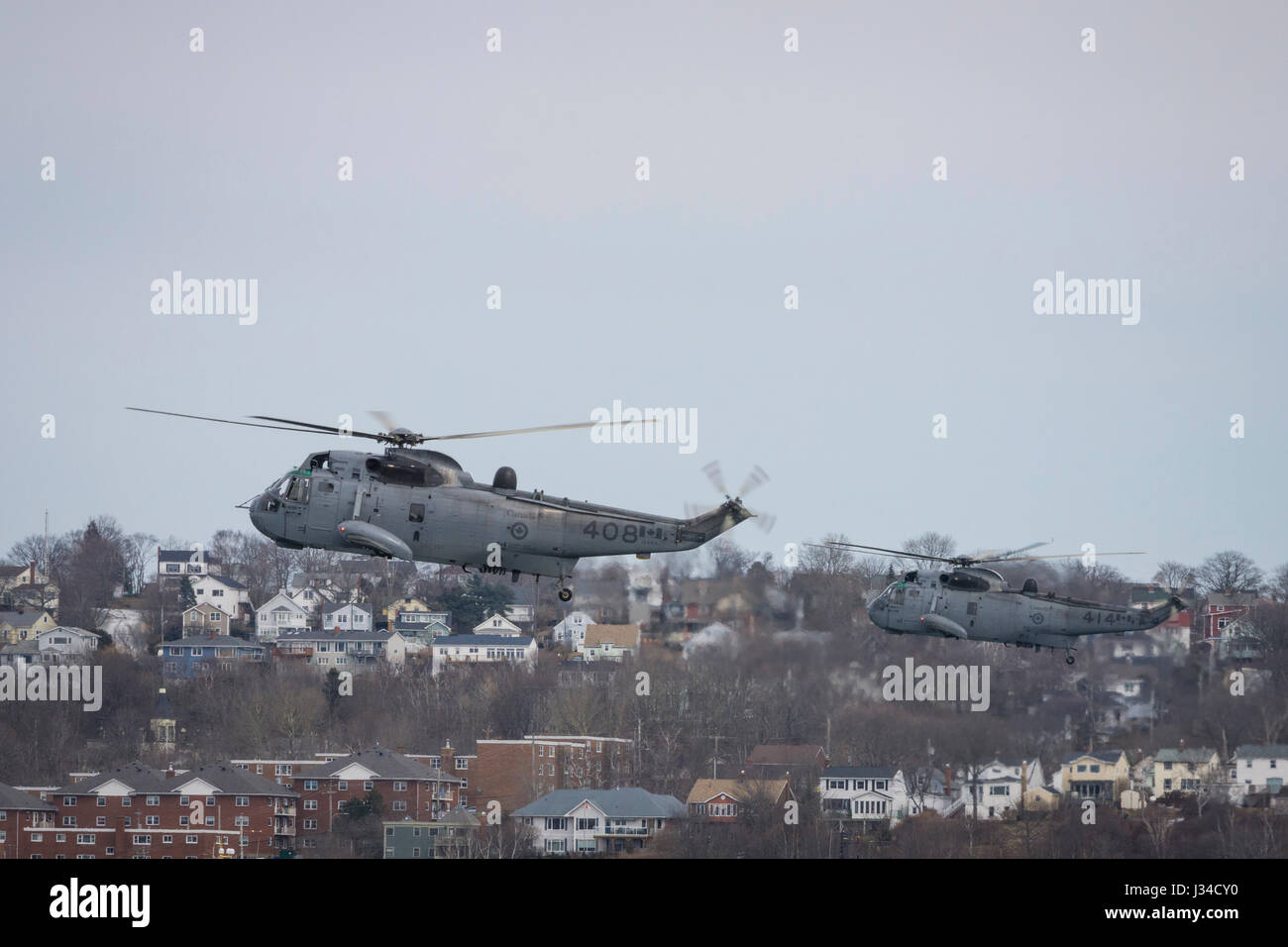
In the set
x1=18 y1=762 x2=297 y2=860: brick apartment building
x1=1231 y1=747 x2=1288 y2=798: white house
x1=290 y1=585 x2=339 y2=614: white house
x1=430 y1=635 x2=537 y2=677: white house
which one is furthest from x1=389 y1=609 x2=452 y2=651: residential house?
x1=1231 y1=747 x2=1288 y2=798: white house

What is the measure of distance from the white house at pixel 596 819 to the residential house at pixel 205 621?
4622 centimetres

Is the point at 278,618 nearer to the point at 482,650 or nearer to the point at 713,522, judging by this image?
the point at 482,650

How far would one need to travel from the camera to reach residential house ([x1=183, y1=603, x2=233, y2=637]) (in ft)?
530

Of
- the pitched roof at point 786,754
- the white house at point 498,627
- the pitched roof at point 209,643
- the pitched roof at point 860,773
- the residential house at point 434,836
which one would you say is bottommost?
the residential house at point 434,836

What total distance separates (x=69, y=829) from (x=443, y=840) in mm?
25095

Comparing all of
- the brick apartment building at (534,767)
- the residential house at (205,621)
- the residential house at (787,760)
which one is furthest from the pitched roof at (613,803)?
the residential house at (205,621)

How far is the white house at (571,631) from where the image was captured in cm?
14100

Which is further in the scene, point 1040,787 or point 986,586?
point 1040,787

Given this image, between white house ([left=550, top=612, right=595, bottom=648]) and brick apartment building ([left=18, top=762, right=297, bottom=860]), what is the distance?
2397cm

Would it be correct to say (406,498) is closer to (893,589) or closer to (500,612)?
(893,589)

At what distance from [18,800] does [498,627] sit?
122 ft

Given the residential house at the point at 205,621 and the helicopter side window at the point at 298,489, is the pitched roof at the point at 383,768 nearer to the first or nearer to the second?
the residential house at the point at 205,621
